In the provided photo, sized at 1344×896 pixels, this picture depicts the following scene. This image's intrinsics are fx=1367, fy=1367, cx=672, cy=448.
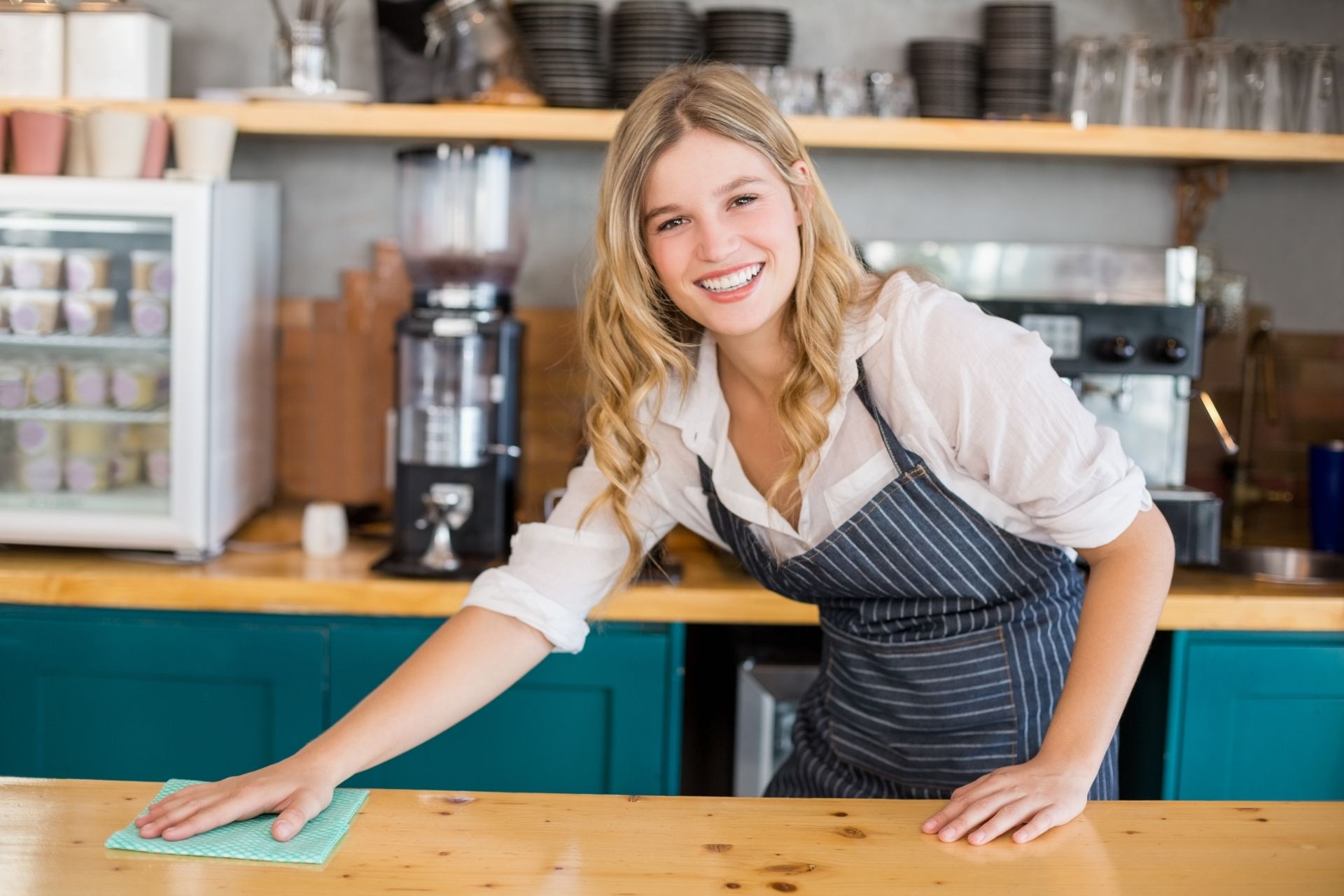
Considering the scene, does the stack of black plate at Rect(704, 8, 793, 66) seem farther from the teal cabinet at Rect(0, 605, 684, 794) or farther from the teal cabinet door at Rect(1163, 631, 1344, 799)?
the teal cabinet door at Rect(1163, 631, 1344, 799)

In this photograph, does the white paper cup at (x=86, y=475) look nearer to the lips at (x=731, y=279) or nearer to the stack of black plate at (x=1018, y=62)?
the lips at (x=731, y=279)

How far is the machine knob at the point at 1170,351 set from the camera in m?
2.56

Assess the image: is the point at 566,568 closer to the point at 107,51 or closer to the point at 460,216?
the point at 460,216

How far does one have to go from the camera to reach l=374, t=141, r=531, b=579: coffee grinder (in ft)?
8.50

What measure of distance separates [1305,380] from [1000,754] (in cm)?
197

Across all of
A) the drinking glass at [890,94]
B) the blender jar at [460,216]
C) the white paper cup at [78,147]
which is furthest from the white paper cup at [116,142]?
the drinking glass at [890,94]

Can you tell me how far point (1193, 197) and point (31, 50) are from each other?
2512 mm

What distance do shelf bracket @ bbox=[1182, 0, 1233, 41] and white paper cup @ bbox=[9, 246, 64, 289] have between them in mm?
2479

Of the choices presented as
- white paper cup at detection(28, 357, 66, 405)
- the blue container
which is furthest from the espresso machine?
white paper cup at detection(28, 357, 66, 405)

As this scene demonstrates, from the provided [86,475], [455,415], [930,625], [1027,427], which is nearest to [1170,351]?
[930,625]

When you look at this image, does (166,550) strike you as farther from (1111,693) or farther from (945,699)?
(1111,693)

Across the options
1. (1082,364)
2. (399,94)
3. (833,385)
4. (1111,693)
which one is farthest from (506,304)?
(1111,693)

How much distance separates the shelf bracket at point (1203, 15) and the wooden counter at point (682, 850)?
2182 millimetres

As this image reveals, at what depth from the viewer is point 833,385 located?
1.59 meters
